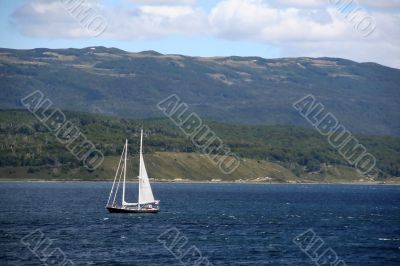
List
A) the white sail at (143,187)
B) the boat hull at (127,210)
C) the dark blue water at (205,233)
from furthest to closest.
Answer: the boat hull at (127,210), the white sail at (143,187), the dark blue water at (205,233)

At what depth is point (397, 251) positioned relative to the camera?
10612 cm

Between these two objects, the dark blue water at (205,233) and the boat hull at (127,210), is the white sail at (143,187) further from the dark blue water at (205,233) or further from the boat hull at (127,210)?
the dark blue water at (205,233)

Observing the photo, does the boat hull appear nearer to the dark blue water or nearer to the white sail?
the dark blue water

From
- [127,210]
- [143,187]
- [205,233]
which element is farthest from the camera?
[127,210]

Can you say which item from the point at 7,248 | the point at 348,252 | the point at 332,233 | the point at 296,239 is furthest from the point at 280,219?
the point at 7,248

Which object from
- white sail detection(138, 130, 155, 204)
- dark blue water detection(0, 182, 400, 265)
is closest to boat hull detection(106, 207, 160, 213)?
dark blue water detection(0, 182, 400, 265)

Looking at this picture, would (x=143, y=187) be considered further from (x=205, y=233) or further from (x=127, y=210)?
(x=205, y=233)

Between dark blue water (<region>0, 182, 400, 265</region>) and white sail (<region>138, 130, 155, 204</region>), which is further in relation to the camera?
white sail (<region>138, 130, 155, 204</region>)

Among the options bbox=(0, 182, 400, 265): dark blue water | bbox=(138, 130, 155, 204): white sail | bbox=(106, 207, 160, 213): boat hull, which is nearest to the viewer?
bbox=(0, 182, 400, 265): dark blue water

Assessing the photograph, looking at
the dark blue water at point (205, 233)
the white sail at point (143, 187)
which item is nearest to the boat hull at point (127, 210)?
the dark blue water at point (205, 233)

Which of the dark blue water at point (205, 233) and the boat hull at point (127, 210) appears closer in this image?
the dark blue water at point (205, 233)

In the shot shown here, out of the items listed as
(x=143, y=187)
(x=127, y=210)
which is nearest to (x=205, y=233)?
(x=143, y=187)

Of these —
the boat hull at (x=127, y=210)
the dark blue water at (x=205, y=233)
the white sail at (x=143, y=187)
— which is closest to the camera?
the dark blue water at (x=205, y=233)

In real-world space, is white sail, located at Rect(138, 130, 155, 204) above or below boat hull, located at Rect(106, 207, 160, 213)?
above
